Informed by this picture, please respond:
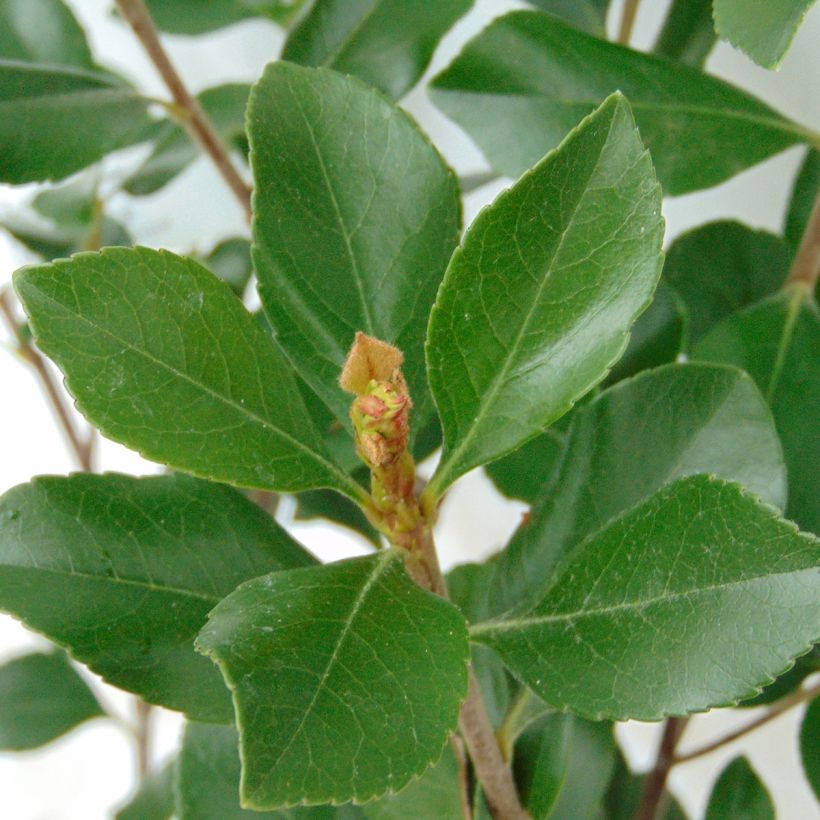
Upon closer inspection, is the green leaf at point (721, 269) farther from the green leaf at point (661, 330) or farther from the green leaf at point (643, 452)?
the green leaf at point (643, 452)

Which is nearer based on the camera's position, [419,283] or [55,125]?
[419,283]

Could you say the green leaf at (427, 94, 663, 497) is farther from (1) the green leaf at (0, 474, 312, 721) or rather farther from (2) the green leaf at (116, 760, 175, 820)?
(2) the green leaf at (116, 760, 175, 820)

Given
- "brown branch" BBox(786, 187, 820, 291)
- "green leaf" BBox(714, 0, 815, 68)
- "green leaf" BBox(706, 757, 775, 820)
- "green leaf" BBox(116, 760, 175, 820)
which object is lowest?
"green leaf" BBox(116, 760, 175, 820)

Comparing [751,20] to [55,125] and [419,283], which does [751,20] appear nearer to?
[419,283]

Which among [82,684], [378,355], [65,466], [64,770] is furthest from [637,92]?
[64,770]

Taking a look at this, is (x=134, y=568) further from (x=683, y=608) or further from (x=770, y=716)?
(x=770, y=716)

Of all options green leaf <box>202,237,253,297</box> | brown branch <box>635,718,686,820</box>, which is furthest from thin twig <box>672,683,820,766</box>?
green leaf <box>202,237,253,297</box>

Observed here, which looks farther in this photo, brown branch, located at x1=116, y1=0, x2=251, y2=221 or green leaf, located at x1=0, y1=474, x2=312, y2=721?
brown branch, located at x1=116, y1=0, x2=251, y2=221

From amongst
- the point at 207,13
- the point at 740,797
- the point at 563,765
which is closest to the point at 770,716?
the point at 740,797
